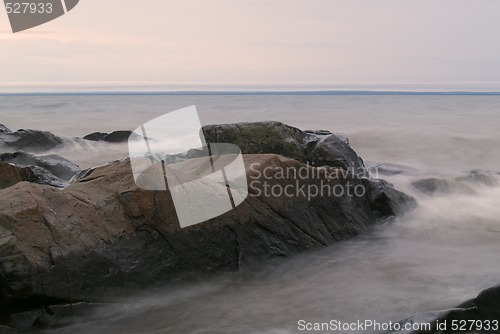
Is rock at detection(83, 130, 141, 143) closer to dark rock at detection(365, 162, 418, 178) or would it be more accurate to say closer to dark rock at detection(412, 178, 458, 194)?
dark rock at detection(365, 162, 418, 178)

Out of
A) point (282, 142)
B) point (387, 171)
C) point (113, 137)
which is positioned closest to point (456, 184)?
point (387, 171)

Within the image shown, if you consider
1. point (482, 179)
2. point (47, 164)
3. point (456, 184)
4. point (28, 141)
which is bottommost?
point (482, 179)

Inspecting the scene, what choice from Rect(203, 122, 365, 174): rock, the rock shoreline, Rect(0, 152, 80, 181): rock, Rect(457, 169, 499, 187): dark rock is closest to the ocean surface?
the rock shoreline

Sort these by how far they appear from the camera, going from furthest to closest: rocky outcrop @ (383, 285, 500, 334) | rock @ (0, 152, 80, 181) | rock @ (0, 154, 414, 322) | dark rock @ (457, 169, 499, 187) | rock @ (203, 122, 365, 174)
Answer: dark rock @ (457, 169, 499, 187)
rock @ (0, 152, 80, 181)
rock @ (203, 122, 365, 174)
rock @ (0, 154, 414, 322)
rocky outcrop @ (383, 285, 500, 334)

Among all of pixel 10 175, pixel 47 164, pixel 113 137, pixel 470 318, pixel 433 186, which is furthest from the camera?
pixel 113 137

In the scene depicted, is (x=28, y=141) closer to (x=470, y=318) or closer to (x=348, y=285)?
(x=348, y=285)

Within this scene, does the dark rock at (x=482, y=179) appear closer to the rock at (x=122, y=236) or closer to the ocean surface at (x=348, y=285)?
the ocean surface at (x=348, y=285)

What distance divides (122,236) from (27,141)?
410 inches

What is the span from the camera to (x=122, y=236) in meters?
4.78

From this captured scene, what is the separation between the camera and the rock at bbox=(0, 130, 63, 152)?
13648 millimetres

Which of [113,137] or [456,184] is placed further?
[113,137]

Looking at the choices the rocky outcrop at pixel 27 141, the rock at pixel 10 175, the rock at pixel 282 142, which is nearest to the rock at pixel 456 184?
the rock at pixel 282 142

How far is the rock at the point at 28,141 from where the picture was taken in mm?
13648

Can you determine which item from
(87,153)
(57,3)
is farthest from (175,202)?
(87,153)
